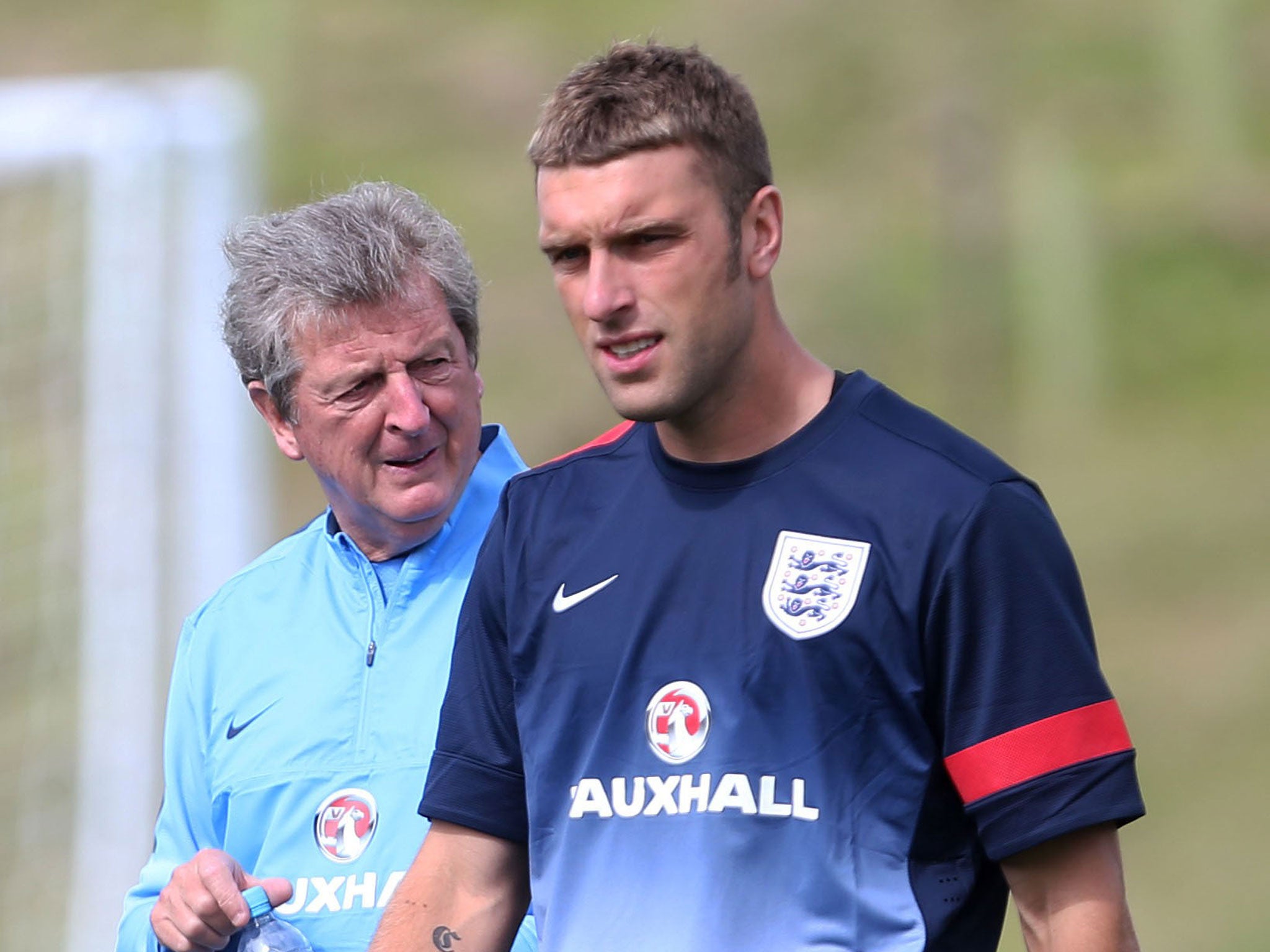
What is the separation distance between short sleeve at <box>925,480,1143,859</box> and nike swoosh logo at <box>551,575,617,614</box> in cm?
40

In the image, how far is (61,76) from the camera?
1623 cm

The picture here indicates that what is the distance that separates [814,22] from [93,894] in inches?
525

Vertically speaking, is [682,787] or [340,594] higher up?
[340,594]

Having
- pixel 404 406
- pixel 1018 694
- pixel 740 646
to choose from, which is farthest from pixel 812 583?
pixel 404 406

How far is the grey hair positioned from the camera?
9.17 ft

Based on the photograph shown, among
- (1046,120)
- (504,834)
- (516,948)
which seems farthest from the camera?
(1046,120)

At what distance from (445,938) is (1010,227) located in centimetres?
1293

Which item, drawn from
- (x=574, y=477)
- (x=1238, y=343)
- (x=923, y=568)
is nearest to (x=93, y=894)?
(x=574, y=477)

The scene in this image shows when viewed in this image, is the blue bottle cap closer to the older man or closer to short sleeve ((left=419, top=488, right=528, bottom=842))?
the older man

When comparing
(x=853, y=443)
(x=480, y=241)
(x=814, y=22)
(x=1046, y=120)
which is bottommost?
(x=853, y=443)

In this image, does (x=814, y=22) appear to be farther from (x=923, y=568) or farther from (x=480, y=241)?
(x=923, y=568)

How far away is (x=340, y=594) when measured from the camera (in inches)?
112

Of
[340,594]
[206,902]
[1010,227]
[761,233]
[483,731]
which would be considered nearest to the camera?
[761,233]

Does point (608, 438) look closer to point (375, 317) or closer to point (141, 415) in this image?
point (375, 317)
